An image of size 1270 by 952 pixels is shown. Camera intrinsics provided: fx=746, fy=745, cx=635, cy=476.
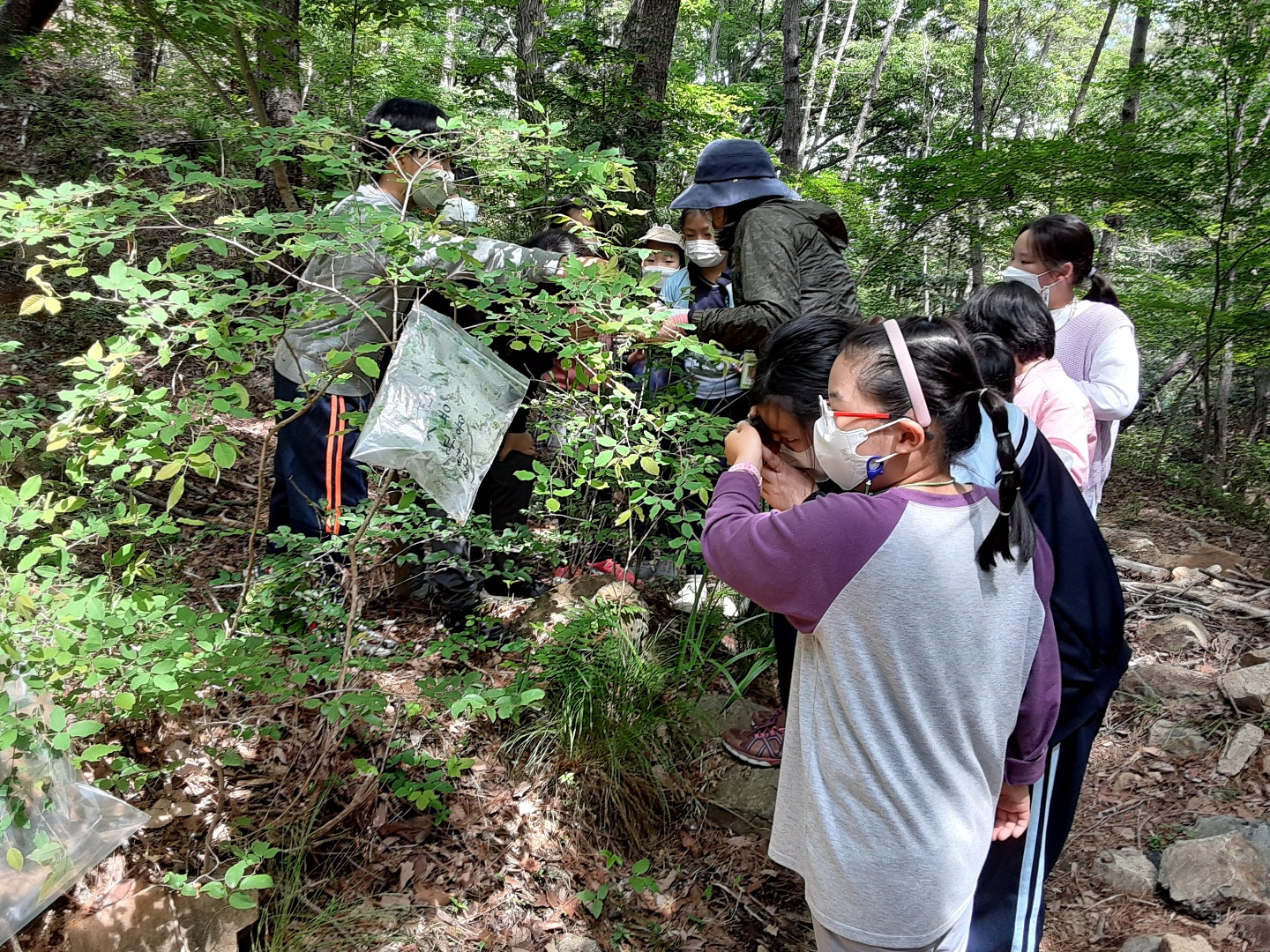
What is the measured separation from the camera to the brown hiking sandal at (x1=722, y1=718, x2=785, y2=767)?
9.34 ft

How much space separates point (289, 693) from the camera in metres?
2.07

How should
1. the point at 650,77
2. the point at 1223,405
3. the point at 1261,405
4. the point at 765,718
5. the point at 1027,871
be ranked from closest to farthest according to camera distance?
the point at 1027,871 → the point at 765,718 → the point at 650,77 → the point at 1223,405 → the point at 1261,405

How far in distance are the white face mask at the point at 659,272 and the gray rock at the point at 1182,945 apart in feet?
7.82

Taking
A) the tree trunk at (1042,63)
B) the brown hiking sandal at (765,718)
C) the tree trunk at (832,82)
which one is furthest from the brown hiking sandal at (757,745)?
the tree trunk at (1042,63)

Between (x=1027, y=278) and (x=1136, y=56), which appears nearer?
(x=1027, y=278)

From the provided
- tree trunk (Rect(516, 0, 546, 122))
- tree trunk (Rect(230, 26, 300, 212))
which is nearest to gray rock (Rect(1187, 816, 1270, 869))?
tree trunk (Rect(230, 26, 300, 212))

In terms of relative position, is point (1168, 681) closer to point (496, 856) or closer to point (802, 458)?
point (802, 458)

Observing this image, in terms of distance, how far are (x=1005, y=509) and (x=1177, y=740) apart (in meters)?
2.86

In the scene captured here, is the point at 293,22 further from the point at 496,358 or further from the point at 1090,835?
the point at 1090,835

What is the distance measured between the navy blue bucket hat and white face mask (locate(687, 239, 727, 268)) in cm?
49

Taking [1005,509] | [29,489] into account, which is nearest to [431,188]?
[29,489]

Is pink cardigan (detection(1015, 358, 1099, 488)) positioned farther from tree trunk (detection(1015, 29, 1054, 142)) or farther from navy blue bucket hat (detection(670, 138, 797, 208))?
tree trunk (detection(1015, 29, 1054, 142))

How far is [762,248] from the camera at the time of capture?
108 inches

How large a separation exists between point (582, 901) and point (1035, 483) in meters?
1.90
